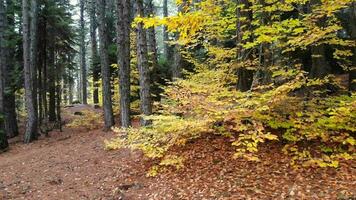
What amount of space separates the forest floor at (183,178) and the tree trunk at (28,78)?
193 inches

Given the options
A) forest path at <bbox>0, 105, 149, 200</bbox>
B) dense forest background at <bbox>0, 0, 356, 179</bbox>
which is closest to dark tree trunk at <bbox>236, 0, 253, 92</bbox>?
dense forest background at <bbox>0, 0, 356, 179</bbox>

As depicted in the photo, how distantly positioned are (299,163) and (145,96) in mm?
4839

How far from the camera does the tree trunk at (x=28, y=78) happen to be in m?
16.3

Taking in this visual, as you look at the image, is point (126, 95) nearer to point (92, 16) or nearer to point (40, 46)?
point (40, 46)

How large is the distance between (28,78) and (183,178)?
1147 centimetres

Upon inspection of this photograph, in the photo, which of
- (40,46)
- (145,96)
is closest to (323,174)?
(145,96)

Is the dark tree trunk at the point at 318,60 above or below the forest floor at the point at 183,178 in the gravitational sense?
above

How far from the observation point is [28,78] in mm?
16312

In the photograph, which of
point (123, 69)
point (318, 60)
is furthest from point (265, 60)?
point (123, 69)

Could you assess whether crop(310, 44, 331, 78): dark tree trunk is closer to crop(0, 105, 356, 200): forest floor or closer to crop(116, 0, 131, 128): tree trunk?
crop(0, 105, 356, 200): forest floor

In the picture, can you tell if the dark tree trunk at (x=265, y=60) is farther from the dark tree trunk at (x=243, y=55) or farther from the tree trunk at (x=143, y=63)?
the tree trunk at (x=143, y=63)

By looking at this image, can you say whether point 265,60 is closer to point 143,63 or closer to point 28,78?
point 143,63

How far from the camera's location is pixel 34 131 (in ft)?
56.4

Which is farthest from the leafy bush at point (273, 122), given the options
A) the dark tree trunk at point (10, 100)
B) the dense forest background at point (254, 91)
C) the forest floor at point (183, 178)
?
the dark tree trunk at point (10, 100)
